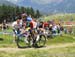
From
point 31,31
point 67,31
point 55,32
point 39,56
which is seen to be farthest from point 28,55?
point 67,31

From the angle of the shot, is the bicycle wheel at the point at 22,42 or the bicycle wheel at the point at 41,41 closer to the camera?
the bicycle wheel at the point at 22,42

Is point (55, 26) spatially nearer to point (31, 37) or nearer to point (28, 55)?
point (31, 37)

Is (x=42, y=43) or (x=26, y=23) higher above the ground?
(x=26, y=23)

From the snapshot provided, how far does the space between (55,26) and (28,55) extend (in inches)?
596

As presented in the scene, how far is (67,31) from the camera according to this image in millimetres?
41531

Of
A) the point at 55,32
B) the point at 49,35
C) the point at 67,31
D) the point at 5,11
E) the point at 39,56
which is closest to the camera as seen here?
the point at 39,56

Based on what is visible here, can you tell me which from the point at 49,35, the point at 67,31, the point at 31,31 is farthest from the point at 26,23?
the point at 67,31

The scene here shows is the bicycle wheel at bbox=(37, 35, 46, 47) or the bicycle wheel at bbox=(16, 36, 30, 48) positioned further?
→ the bicycle wheel at bbox=(37, 35, 46, 47)

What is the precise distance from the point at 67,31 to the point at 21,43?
2209cm

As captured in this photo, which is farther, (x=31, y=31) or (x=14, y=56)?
(x=31, y=31)

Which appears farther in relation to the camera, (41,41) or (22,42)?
(41,41)

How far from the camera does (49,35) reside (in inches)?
1069

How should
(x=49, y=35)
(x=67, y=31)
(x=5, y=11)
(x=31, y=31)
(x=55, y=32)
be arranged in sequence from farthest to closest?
(x=5, y=11)
(x=67, y=31)
(x=55, y=32)
(x=49, y=35)
(x=31, y=31)

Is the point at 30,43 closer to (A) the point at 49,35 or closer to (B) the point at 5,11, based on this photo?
(A) the point at 49,35
